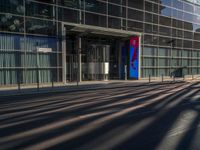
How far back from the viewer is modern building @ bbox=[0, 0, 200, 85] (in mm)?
20828

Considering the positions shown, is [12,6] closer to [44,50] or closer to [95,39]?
[44,50]

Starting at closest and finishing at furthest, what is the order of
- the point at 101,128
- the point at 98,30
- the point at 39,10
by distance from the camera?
1. the point at 101,128
2. the point at 39,10
3. the point at 98,30

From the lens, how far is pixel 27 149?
5.28 m

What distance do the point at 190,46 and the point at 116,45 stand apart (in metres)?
14.8

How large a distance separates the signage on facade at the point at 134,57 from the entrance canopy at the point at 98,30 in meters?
1.04

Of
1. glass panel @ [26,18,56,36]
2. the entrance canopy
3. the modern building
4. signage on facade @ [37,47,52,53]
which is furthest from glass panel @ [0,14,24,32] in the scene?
the entrance canopy

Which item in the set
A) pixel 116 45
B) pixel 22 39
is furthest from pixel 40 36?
pixel 116 45

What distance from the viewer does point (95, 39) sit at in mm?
28656

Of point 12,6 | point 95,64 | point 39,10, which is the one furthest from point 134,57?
point 12,6

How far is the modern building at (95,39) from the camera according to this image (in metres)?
20.8

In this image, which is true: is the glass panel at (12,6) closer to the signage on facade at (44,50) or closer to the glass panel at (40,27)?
the glass panel at (40,27)

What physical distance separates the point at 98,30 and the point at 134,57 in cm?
703

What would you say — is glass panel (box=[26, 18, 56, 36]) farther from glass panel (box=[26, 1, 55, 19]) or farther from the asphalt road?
the asphalt road

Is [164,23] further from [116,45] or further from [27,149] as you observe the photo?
[27,149]
